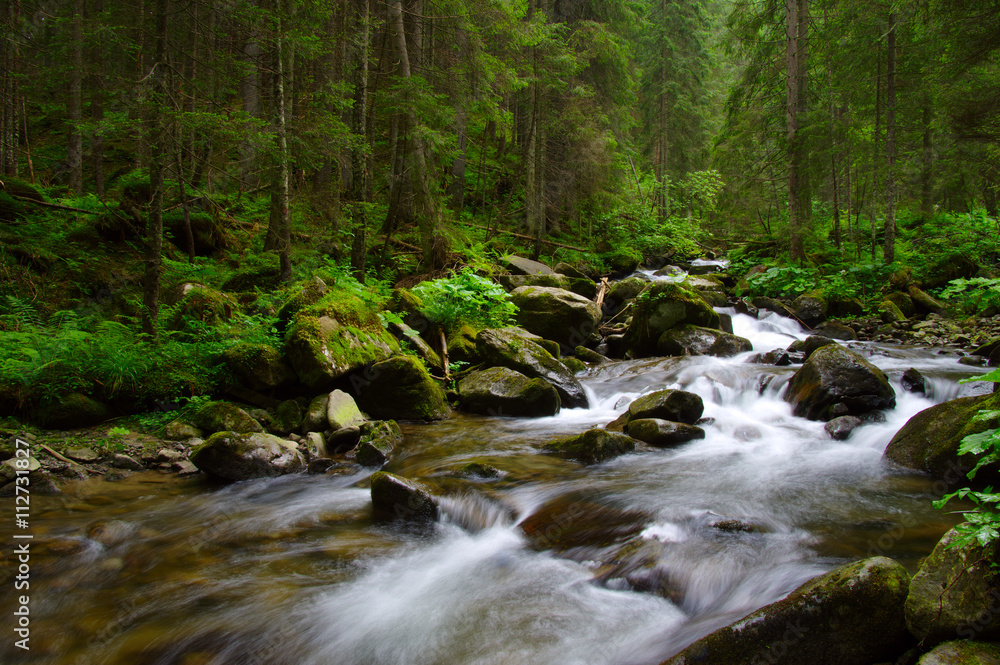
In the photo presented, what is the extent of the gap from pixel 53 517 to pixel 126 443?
1.49m

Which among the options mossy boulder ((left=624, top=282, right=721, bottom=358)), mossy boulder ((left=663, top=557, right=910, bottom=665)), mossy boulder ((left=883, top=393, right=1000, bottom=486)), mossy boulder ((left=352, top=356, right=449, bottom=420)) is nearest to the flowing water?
mossy boulder ((left=883, top=393, right=1000, bottom=486))

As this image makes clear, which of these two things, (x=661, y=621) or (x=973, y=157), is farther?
(x=973, y=157)

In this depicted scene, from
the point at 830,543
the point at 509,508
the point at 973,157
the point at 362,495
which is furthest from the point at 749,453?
the point at 973,157

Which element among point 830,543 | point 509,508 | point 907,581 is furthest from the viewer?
point 509,508

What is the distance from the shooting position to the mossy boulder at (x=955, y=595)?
2.26m

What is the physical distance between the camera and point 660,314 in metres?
11.6

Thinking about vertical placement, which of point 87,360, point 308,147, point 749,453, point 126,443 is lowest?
point 749,453

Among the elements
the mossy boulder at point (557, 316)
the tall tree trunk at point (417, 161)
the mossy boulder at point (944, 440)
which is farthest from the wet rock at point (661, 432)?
the tall tree trunk at point (417, 161)

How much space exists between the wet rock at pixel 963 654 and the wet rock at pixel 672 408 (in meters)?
5.05

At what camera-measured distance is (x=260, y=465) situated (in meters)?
5.91

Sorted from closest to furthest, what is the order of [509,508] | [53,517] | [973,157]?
[53,517] < [509,508] < [973,157]

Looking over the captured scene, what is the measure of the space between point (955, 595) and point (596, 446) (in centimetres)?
413

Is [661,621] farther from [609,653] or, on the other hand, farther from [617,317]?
[617,317]

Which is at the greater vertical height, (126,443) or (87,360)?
(87,360)
